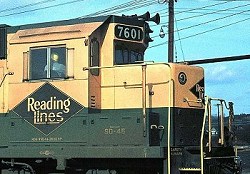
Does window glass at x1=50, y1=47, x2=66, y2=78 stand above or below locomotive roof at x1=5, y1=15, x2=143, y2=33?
below

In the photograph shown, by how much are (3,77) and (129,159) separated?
3.61 meters

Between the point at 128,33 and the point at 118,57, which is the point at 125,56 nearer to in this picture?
the point at 118,57

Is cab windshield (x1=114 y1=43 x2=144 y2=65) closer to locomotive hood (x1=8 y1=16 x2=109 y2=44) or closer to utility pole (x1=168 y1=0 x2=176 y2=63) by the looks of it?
locomotive hood (x1=8 y1=16 x2=109 y2=44)

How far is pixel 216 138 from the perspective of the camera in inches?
432

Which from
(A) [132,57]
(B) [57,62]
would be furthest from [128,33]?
(B) [57,62]

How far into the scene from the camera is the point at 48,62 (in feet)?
Answer: 35.2

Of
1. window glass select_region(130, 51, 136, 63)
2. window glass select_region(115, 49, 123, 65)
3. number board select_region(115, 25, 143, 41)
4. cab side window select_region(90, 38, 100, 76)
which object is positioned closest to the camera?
cab side window select_region(90, 38, 100, 76)

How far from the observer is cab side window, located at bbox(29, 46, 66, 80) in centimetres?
1073

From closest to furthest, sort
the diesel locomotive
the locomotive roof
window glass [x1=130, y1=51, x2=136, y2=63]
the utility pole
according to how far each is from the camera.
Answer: the diesel locomotive → the locomotive roof → window glass [x1=130, y1=51, x2=136, y2=63] → the utility pole

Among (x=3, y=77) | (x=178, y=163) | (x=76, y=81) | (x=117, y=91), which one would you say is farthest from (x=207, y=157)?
(x=3, y=77)

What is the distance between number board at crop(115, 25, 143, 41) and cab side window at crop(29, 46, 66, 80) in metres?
1.24

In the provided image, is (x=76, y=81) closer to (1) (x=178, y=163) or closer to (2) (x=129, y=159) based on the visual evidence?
(2) (x=129, y=159)

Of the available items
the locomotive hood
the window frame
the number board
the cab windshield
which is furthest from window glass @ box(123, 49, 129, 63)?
A: the window frame

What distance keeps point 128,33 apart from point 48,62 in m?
1.90
